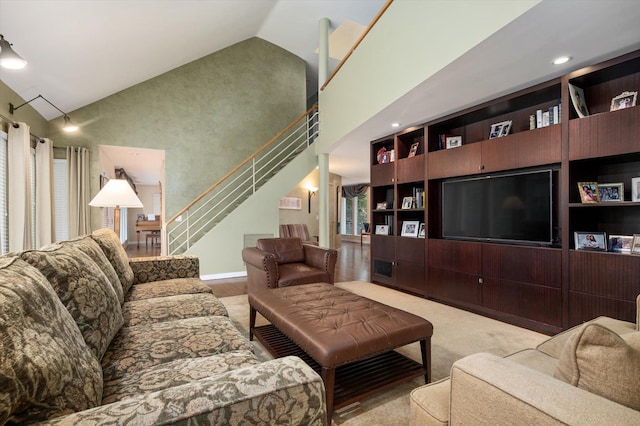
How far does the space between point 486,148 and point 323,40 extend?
13.1ft

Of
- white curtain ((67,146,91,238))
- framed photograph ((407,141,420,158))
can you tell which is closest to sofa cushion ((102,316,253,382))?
framed photograph ((407,141,420,158))

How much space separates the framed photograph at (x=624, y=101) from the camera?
2309 millimetres

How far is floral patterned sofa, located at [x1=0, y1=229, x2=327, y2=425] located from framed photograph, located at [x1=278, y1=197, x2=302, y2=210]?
5627 millimetres

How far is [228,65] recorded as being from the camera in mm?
6277

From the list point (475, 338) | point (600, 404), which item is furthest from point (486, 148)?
point (600, 404)

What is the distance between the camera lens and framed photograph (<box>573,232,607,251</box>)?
2434mm

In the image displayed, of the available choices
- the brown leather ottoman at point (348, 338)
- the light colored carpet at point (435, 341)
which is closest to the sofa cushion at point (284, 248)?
the light colored carpet at point (435, 341)

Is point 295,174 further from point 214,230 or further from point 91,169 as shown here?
point 91,169

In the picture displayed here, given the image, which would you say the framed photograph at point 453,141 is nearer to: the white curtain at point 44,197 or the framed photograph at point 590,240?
the framed photograph at point 590,240

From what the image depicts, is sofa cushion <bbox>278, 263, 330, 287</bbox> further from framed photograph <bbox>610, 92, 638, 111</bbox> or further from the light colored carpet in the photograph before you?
framed photograph <bbox>610, 92, 638, 111</bbox>

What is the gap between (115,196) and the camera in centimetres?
317

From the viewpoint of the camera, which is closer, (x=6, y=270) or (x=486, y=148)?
(x=6, y=270)

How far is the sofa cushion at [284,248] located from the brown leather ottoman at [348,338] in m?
1.43

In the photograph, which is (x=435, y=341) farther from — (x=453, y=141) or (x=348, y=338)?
(x=453, y=141)
